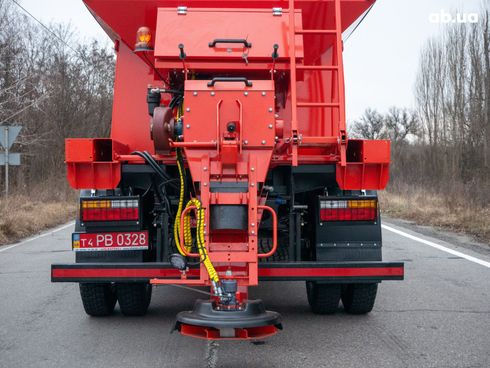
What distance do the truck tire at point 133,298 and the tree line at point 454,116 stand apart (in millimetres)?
16881

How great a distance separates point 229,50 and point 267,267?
1.89 metres

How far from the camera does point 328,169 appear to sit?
564cm

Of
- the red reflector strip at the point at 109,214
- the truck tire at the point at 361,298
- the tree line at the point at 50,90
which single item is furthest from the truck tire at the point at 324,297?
the tree line at the point at 50,90

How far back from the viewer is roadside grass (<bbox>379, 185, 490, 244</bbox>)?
16.0 meters

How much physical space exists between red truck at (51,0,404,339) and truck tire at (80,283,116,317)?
0.5 inches

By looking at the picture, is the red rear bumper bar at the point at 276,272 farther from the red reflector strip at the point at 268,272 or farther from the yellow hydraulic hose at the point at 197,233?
the yellow hydraulic hose at the point at 197,233

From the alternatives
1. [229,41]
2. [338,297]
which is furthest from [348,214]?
[229,41]

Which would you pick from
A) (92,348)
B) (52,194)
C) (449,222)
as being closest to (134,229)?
(92,348)

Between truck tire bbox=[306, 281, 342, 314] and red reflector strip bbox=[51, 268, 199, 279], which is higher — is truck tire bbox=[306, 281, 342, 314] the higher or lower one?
the lower one

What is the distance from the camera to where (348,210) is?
18.7ft

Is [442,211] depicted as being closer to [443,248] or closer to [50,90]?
[443,248]

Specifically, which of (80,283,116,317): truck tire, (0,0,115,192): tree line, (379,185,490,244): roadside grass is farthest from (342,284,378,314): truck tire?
(0,0,115,192): tree line

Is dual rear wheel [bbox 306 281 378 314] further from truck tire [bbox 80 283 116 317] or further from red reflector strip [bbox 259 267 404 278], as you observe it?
truck tire [bbox 80 283 116 317]

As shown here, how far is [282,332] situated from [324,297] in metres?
0.73
